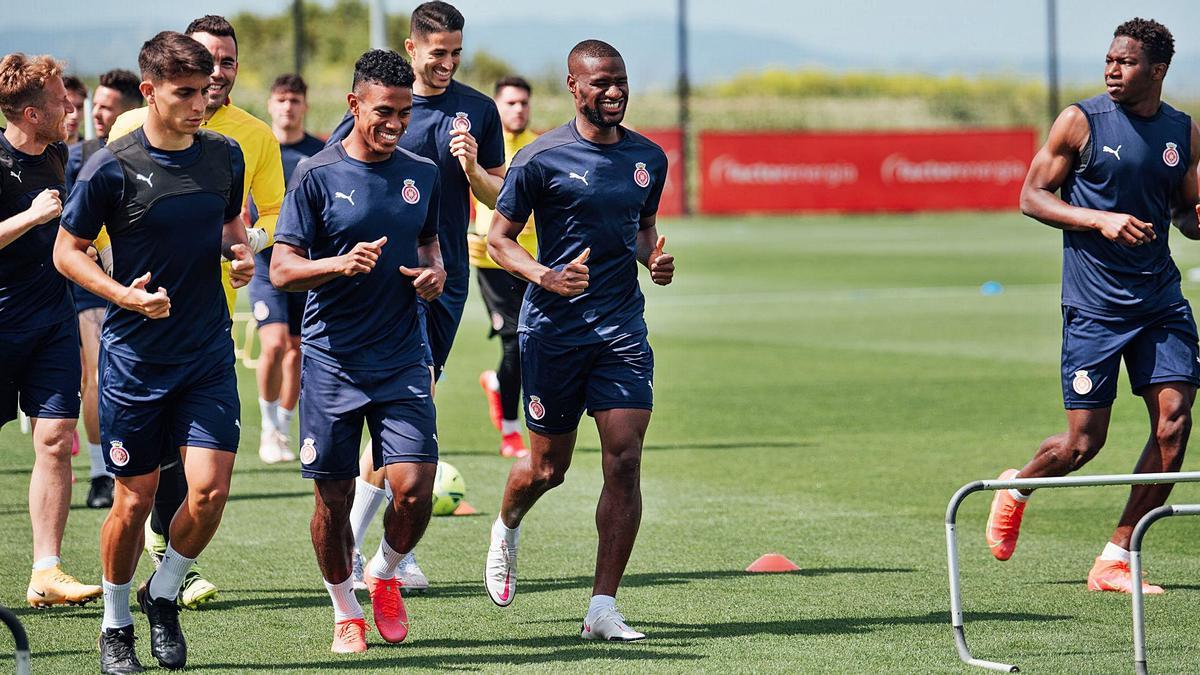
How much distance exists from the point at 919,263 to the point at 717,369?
13490 mm

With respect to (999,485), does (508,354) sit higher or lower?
lower

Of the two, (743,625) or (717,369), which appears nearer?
(743,625)

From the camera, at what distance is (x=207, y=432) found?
6.58m

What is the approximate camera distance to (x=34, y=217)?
6.87 meters

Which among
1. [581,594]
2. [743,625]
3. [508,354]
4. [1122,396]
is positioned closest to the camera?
[743,625]

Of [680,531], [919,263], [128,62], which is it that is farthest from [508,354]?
[128,62]

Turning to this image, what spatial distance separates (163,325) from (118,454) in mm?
514

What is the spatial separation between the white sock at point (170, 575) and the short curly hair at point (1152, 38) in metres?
4.68

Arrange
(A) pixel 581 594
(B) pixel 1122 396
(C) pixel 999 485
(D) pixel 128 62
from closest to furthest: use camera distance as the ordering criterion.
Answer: (C) pixel 999 485 → (A) pixel 581 594 → (B) pixel 1122 396 → (D) pixel 128 62

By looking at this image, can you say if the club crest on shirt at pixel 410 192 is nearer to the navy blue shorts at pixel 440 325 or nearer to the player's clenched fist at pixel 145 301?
the player's clenched fist at pixel 145 301

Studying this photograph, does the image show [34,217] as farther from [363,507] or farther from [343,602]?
[363,507]

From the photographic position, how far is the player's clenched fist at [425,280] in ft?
22.0

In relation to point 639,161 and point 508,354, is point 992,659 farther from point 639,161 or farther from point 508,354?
point 508,354

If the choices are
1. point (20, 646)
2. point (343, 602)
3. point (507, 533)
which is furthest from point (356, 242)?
point (20, 646)
